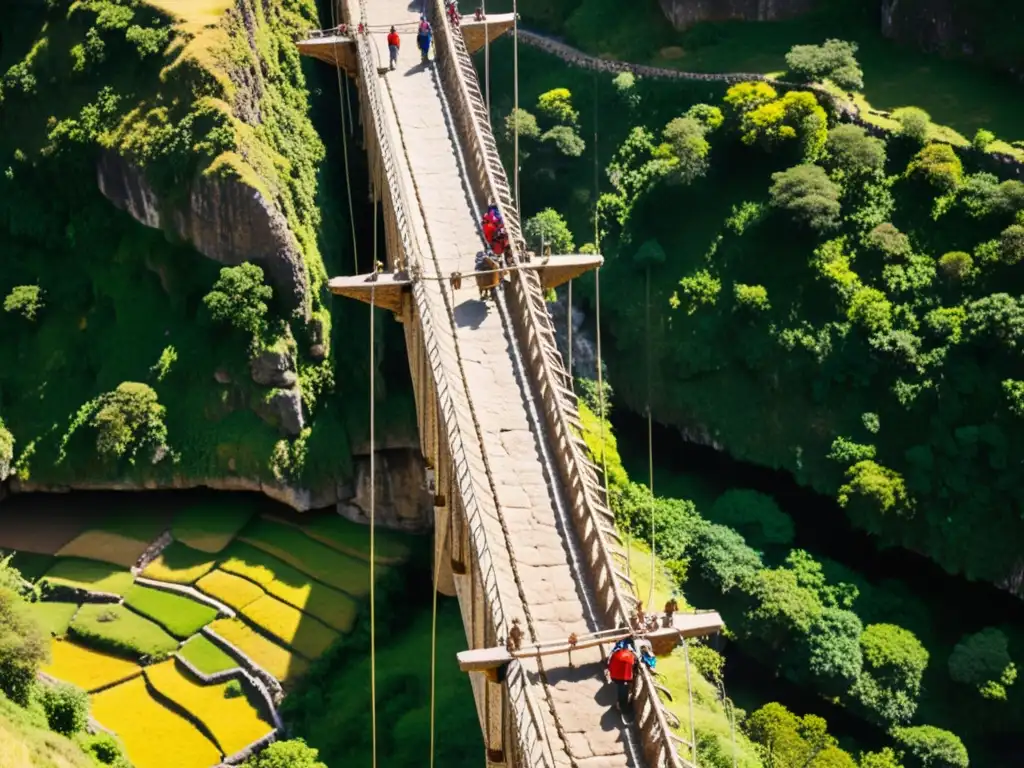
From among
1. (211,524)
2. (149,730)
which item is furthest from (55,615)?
(211,524)

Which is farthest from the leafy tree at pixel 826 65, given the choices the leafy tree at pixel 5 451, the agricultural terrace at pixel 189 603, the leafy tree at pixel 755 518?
the leafy tree at pixel 5 451

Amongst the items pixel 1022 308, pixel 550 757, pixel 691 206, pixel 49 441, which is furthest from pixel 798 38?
pixel 550 757

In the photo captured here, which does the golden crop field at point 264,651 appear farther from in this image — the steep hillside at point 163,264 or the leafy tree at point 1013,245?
the leafy tree at point 1013,245

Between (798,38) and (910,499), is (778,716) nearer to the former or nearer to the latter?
(910,499)

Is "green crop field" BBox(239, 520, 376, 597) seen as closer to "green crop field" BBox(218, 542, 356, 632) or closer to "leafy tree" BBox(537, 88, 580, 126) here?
"green crop field" BBox(218, 542, 356, 632)

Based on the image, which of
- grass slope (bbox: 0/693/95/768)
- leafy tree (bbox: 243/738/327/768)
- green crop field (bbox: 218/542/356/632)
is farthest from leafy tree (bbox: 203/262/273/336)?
grass slope (bbox: 0/693/95/768)

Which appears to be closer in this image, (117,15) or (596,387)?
(117,15)
